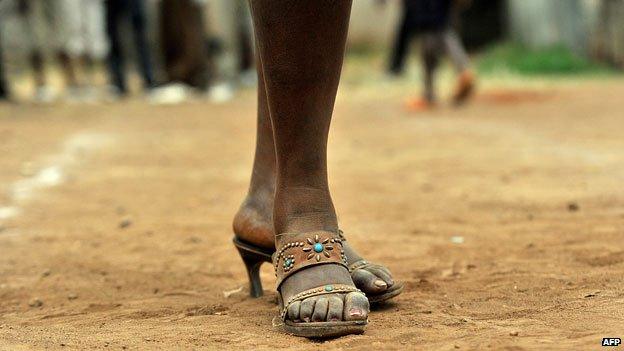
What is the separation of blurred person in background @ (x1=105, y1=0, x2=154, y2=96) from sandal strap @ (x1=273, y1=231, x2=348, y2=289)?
27.2 feet

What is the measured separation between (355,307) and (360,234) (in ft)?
3.99

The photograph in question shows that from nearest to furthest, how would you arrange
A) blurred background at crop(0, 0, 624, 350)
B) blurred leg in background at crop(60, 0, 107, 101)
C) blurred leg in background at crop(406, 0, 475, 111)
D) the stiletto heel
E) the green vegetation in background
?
blurred background at crop(0, 0, 624, 350)
the stiletto heel
blurred leg in background at crop(406, 0, 475, 111)
blurred leg in background at crop(60, 0, 107, 101)
the green vegetation in background


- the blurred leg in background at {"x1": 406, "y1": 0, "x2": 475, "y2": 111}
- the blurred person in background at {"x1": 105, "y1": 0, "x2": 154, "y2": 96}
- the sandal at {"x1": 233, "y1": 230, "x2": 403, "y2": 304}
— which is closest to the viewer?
the sandal at {"x1": 233, "y1": 230, "x2": 403, "y2": 304}

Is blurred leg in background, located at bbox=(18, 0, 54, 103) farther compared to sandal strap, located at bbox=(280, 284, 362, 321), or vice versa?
blurred leg in background, located at bbox=(18, 0, 54, 103)

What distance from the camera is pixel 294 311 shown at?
1.96m

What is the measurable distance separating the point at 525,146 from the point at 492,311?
3.49 m

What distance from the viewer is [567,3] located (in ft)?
38.7

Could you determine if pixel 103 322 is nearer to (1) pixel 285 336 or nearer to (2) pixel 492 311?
(1) pixel 285 336

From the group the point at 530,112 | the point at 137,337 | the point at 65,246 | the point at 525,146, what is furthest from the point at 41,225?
the point at 530,112

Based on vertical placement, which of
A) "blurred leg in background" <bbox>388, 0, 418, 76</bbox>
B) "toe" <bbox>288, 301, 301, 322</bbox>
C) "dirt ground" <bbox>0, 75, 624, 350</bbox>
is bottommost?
"dirt ground" <bbox>0, 75, 624, 350</bbox>

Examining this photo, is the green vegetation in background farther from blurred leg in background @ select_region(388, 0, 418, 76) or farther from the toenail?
the toenail

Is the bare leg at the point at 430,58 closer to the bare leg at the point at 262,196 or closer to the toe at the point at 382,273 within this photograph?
the bare leg at the point at 262,196

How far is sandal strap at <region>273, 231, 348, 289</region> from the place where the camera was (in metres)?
2.07

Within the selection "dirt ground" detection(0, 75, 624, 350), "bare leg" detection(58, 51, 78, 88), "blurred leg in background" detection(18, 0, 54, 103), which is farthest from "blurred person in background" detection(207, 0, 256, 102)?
"dirt ground" detection(0, 75, 624, 350)
